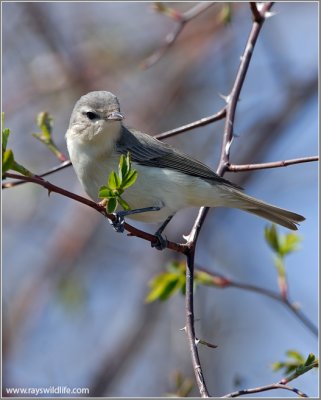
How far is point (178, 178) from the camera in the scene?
3.83 m

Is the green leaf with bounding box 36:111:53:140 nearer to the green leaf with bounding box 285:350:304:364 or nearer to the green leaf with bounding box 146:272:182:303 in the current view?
the green leaf with bounding box 146:272:182:303

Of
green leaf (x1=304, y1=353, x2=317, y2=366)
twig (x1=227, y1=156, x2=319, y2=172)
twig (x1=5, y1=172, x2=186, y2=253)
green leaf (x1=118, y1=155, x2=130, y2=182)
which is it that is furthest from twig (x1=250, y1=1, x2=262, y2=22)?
green leaf (x1=304, y1=353, x2=317, y2=366)

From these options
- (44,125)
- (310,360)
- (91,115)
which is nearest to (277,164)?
(310,360)

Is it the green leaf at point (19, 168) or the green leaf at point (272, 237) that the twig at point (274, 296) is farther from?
the green leaf at point (19, 168)

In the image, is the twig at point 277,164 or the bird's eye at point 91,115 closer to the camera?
the twig at point 277,164

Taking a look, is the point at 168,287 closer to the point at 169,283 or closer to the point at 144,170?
the point at 169,283

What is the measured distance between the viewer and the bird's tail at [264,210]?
376cm

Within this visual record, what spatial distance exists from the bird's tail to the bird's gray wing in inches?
3.4

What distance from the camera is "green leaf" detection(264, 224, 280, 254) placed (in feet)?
11.1

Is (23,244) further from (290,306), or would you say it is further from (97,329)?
(290,306)

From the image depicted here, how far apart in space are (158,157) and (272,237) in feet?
3.03

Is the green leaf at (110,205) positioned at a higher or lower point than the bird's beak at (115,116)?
lower

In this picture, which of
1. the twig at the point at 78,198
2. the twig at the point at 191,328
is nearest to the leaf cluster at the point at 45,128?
the twig at the point at 78,198

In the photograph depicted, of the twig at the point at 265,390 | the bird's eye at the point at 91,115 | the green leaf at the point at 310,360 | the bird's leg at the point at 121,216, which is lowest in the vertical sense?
the twig at the point at 265,390
